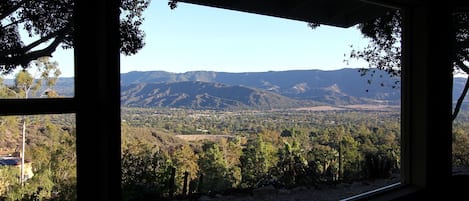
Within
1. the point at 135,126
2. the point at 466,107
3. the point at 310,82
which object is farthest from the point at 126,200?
the point at 466,107

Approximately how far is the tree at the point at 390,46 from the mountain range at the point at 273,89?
0.15 metres

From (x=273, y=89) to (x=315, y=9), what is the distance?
0.86 metres

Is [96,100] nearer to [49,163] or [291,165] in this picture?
[49,163]

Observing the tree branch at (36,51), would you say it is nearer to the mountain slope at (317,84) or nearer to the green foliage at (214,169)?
the mountain slope at (317,84)

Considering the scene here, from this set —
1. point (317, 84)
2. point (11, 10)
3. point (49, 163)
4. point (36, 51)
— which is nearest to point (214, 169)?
point (317, 84)

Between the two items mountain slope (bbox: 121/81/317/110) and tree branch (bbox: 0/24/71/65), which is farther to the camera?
mountain slope (bbox: 121/81/317/110)

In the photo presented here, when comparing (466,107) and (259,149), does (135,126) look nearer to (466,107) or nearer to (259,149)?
(259,149)

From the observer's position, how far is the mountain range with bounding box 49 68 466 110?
113 inches

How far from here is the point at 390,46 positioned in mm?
4438

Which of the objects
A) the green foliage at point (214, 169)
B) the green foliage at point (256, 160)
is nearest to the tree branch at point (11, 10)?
the green foliage at point (214, 169)

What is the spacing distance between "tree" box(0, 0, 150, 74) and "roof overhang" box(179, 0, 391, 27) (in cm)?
146

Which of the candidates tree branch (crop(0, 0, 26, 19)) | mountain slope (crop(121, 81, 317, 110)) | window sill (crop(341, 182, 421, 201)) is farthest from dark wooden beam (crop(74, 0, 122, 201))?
window sill (crop(341, 182, 421, 201))

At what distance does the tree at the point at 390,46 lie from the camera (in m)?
3.69

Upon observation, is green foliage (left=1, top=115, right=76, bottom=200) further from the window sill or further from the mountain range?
the window sill
